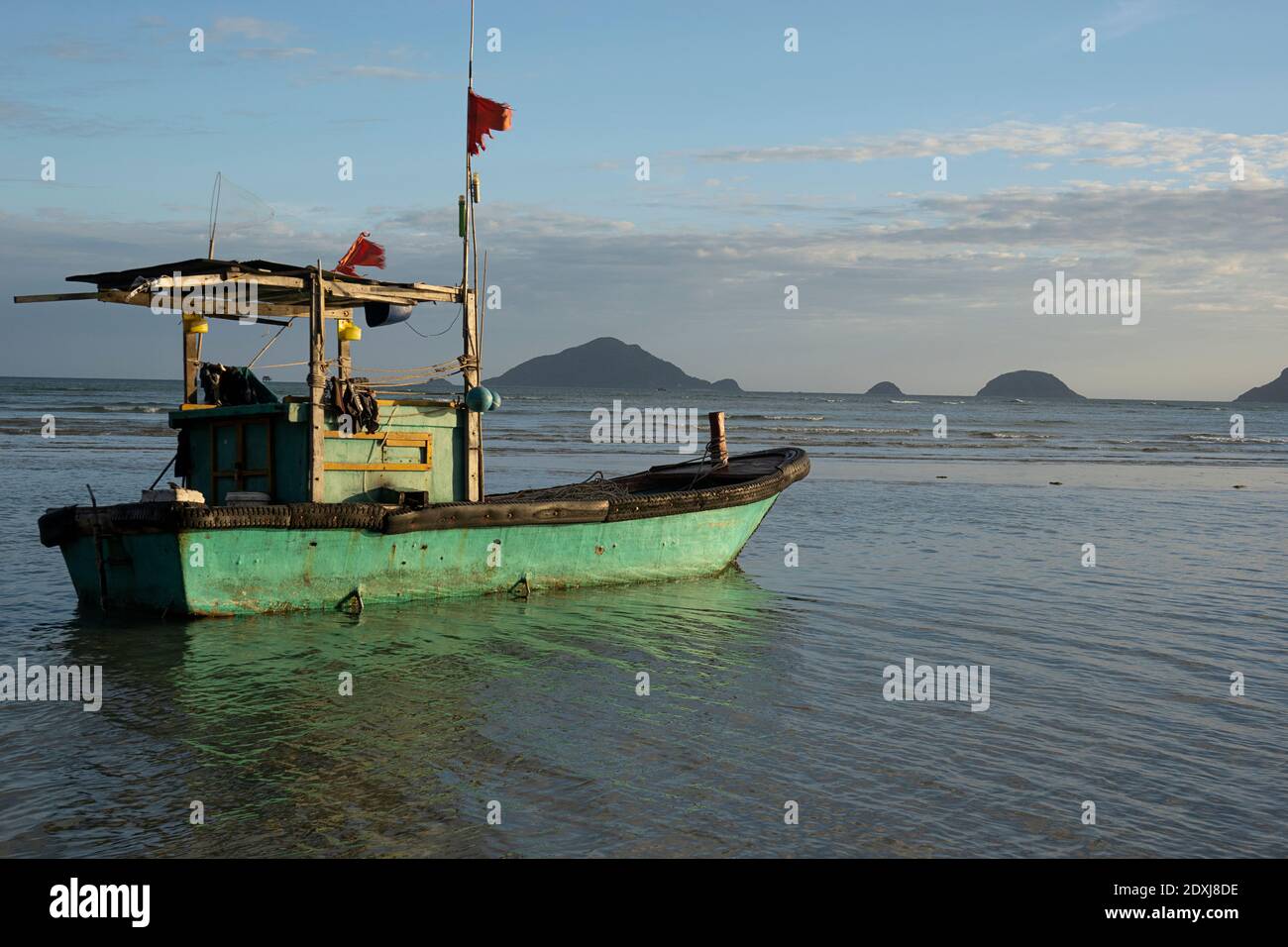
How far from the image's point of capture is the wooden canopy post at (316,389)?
10188 millimetres

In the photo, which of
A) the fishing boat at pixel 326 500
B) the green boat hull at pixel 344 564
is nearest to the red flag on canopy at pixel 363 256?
the fishing boat at pixel 326 500

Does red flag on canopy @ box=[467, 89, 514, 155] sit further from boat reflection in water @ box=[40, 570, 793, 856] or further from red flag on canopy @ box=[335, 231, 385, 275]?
boat reflection in water @ box=[40, 570, 793, 856]

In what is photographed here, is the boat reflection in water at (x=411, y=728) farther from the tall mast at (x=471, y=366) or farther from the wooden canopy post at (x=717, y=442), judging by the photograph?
the wooden canopy post at (x=717, y=442)

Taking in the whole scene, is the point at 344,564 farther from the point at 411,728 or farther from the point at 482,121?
the point at 482,121

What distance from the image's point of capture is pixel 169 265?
10.1 m

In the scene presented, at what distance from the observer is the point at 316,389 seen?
10.1 meters


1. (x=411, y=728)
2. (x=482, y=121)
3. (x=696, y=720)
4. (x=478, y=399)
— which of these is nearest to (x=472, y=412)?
(x=478, y=399)

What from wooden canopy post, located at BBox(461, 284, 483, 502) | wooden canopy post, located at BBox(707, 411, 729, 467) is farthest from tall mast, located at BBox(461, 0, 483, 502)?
wooden canopy post, located at BBox(707, 411, 729, 467)

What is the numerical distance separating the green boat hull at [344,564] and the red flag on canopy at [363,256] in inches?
120

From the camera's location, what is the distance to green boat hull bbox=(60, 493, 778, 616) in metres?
→ 9.74

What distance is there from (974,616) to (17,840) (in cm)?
857

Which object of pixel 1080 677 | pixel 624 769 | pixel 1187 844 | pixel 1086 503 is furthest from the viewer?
pixel 1086 503

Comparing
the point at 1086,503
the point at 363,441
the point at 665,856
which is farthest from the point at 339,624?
the point at 1086,503
